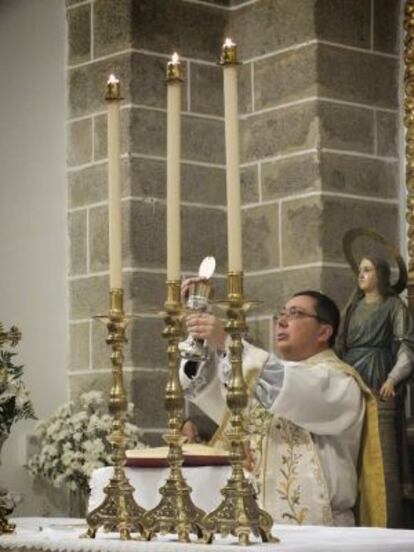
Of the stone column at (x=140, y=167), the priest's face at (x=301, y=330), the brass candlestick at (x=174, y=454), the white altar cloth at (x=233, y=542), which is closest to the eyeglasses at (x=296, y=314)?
the priest's face at (x=301, y=330)

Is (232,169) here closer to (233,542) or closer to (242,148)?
(233,542)

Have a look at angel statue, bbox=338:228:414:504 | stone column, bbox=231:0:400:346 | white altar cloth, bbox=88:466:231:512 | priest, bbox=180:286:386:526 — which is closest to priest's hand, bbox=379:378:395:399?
angel statue, bbox=338:228:414:504

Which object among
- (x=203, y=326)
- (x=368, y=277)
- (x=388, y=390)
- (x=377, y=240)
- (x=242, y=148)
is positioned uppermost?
(x=242, y=148)

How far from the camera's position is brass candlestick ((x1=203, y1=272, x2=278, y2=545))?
368cm

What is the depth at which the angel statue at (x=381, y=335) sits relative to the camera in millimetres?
6492

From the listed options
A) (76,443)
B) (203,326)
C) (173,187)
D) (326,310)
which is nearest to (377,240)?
(326,310)

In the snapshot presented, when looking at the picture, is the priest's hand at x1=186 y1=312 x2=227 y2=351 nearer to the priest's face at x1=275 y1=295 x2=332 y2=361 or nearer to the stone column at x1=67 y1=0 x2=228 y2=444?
the priest's face at x1=275 y1=295 x2=332 y2=361

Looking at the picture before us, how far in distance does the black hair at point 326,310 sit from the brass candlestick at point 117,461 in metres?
2.48

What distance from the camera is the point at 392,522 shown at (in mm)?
6430

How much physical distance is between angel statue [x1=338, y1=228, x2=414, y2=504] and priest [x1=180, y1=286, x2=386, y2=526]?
274 mm

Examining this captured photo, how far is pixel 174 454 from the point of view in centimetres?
386

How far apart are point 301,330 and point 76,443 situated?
1339 mm

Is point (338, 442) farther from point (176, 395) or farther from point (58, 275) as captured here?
point (176, 395)

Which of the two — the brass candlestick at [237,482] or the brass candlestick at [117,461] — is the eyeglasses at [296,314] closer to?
the brass candlestick at [117,461]
